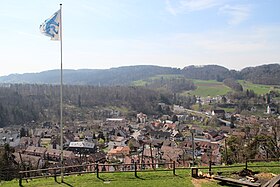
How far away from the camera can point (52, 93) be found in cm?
13388

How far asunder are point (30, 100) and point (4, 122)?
72.0 feet

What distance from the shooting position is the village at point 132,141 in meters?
42.3

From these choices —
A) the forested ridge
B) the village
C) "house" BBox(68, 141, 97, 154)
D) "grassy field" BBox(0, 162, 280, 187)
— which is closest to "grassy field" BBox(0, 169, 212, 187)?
"grassy field" BBox(0, 162, 280, 187)

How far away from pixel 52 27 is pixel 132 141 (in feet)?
172

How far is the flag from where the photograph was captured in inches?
587

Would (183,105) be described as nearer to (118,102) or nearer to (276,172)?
(118,102)

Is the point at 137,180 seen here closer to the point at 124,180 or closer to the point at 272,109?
the point at 124,180

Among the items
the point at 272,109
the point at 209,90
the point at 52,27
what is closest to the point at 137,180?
the point at 52,27

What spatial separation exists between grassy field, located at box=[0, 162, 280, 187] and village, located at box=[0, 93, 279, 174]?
1306 centimetres

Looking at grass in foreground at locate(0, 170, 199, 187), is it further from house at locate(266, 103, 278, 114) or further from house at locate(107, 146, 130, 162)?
house at locate(266, 103, 278, 114)

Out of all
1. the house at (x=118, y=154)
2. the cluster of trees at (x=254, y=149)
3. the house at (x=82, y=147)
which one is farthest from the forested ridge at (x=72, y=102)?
the cluster of trees at (x=254, y=149)

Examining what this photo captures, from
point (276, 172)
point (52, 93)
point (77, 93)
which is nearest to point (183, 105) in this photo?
point (77, 93)

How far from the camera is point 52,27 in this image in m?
15.0

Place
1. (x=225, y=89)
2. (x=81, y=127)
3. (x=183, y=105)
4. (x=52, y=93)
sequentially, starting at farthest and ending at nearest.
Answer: (x=225, y=89)
(x=183, y=105)
(x=52, y=93)
(x=81, y=127)
